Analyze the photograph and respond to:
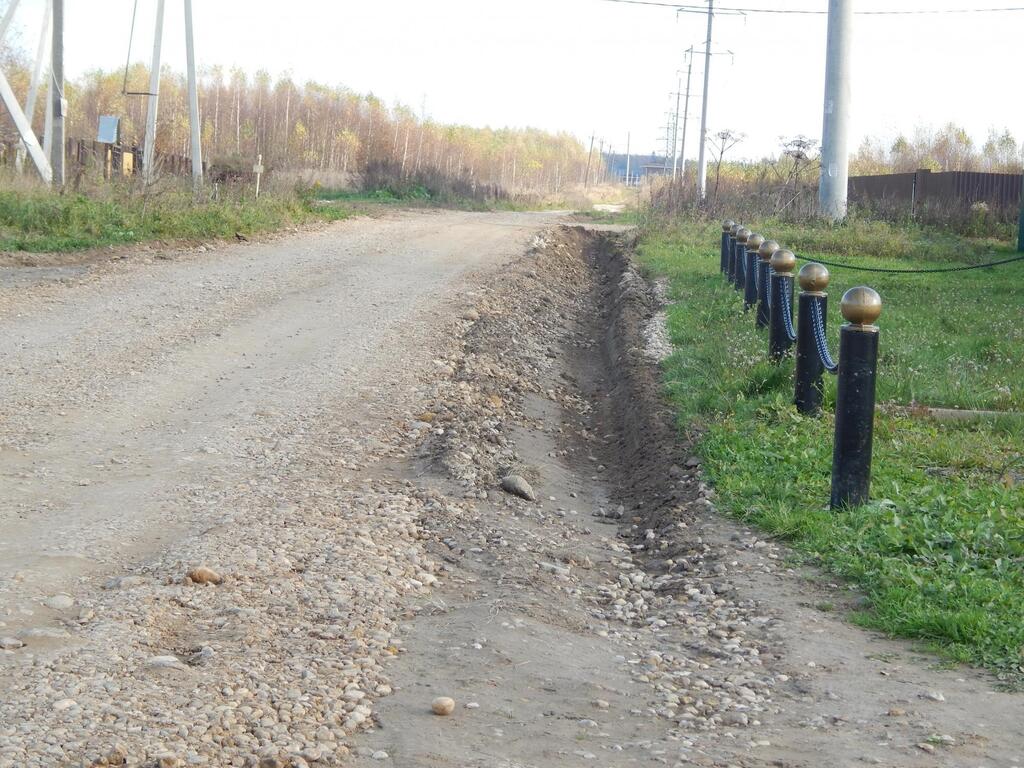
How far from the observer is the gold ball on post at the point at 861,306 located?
5117mm

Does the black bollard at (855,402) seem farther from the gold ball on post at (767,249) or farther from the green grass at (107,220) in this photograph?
the green grass at (107,220)

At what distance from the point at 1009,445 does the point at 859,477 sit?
1635mm

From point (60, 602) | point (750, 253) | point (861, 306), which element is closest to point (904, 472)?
point (861, 306)

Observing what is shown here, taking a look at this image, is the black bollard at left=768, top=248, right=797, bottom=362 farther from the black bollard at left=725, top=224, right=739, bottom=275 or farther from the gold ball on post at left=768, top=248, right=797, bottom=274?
the black bollard at left=725, top=224, right=739, bottom=275

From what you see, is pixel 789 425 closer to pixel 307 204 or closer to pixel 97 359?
pixel 97 359

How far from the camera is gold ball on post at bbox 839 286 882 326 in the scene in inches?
201

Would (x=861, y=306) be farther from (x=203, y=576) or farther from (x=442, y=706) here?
(x=203, y=576)

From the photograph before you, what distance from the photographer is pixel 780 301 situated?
770 centimetres

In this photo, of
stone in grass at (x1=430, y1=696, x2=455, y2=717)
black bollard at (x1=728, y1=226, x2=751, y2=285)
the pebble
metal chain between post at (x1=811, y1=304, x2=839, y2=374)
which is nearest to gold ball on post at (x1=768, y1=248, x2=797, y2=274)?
metal chain between post at (x1=811, y1=304, x2=839, y2=374)

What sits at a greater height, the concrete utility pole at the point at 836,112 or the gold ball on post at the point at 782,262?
the concrete utility pole at the point at 836,112

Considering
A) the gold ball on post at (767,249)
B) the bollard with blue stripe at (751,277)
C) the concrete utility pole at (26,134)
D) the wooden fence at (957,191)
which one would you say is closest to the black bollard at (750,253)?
the bollard with blue stripe at (751,277)

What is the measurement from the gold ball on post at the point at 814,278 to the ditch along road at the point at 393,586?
1.25 metres

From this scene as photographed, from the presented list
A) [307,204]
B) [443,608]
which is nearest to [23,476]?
[443,608]

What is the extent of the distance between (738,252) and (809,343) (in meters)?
6.46
